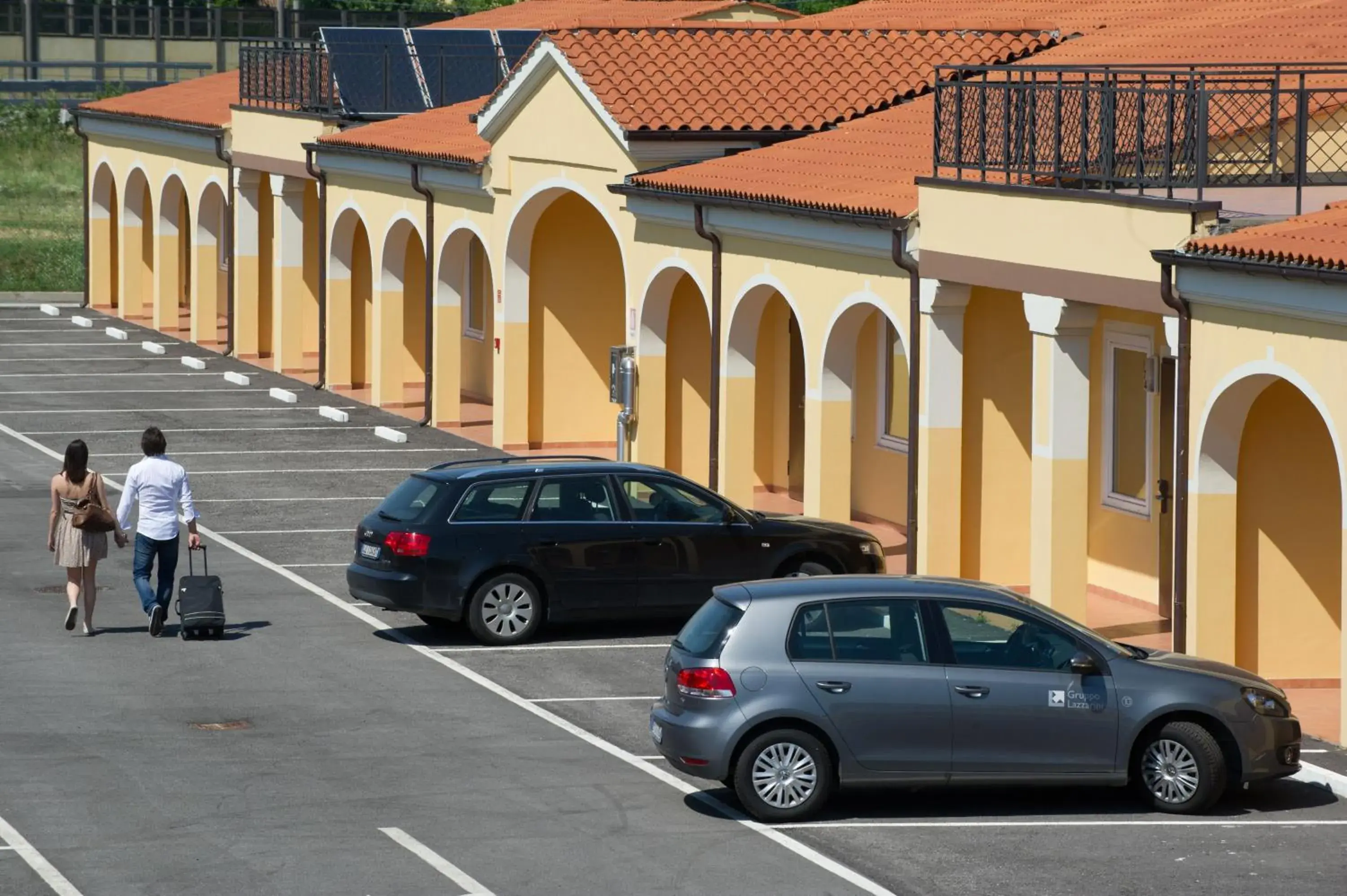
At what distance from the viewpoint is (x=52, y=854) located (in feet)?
41.1

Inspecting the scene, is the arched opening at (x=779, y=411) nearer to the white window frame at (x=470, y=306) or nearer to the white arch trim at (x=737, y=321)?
the white arch trim at (x=737, y=321)

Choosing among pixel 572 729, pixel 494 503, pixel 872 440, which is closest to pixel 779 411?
pixel 872 440

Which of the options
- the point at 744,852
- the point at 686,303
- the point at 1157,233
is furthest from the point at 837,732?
the point at 686,303

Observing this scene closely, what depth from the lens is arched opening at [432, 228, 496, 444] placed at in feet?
108

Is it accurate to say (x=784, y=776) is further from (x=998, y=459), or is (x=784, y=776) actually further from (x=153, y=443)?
(x=998, y=459)

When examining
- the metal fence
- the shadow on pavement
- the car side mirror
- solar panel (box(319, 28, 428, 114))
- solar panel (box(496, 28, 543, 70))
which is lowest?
the shadow on pavement

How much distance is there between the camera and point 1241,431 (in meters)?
17.3

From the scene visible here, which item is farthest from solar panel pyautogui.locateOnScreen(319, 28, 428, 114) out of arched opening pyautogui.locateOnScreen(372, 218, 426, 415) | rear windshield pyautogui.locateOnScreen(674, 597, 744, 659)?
rear windshield pyautogui.locateOnScreen(674, 597, 744, 659)

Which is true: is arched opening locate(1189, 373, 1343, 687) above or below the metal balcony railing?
below

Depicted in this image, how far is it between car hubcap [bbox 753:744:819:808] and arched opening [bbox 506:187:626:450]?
17.8 m

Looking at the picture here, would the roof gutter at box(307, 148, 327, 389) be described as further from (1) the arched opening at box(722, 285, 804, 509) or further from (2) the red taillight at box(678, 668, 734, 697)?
(2) the red taillight at box(678, 668, 734, 697)

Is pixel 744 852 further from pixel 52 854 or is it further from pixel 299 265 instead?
pixel 299 265

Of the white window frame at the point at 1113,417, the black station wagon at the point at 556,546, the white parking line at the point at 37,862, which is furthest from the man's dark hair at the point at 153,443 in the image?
the white window frame at the point at 1113,417

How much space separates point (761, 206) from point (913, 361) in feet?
10.1
